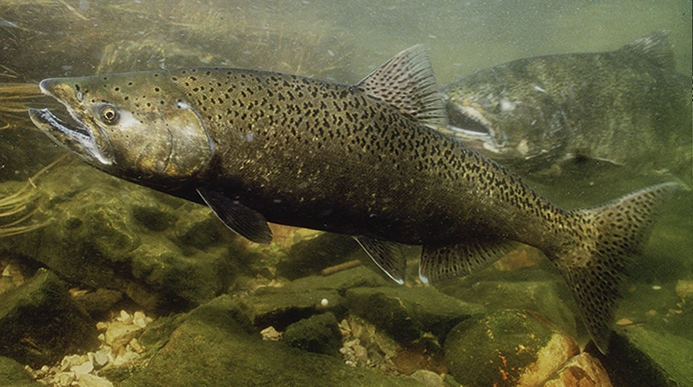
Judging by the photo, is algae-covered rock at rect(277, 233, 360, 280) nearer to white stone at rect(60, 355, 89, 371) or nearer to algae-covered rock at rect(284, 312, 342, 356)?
algae-covered rock at rect(284, 312, 342, 356)

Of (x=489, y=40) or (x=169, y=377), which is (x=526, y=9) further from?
(x=169, y=377)

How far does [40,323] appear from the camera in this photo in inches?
132

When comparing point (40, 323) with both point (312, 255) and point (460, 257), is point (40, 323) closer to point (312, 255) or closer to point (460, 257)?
point (312, 255)

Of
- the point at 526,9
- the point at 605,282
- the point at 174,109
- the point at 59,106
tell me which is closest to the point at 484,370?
the point at 605,282

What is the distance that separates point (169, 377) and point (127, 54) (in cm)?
890

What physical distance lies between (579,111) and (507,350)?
3607mm

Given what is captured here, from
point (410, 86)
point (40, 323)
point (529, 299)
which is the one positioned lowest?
point (40, 323)

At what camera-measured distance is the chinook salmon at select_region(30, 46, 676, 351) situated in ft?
6.68

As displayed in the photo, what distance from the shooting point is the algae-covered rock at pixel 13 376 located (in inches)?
102

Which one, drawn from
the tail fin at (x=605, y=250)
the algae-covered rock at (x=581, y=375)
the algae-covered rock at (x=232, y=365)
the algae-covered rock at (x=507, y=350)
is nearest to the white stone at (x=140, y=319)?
the algae-covered rock at (x=232, y=365)

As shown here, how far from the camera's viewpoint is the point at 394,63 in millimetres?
2570

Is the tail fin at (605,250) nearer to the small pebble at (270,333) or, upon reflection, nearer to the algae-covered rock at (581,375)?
the algae-covered rock at (581,375)

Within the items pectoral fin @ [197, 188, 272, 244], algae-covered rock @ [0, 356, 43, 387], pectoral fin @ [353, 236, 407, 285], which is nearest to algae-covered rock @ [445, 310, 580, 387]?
pectoral fin @ [353, 236, 407, 285]

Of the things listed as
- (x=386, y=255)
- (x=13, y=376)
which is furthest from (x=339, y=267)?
(x=13, y=376)
